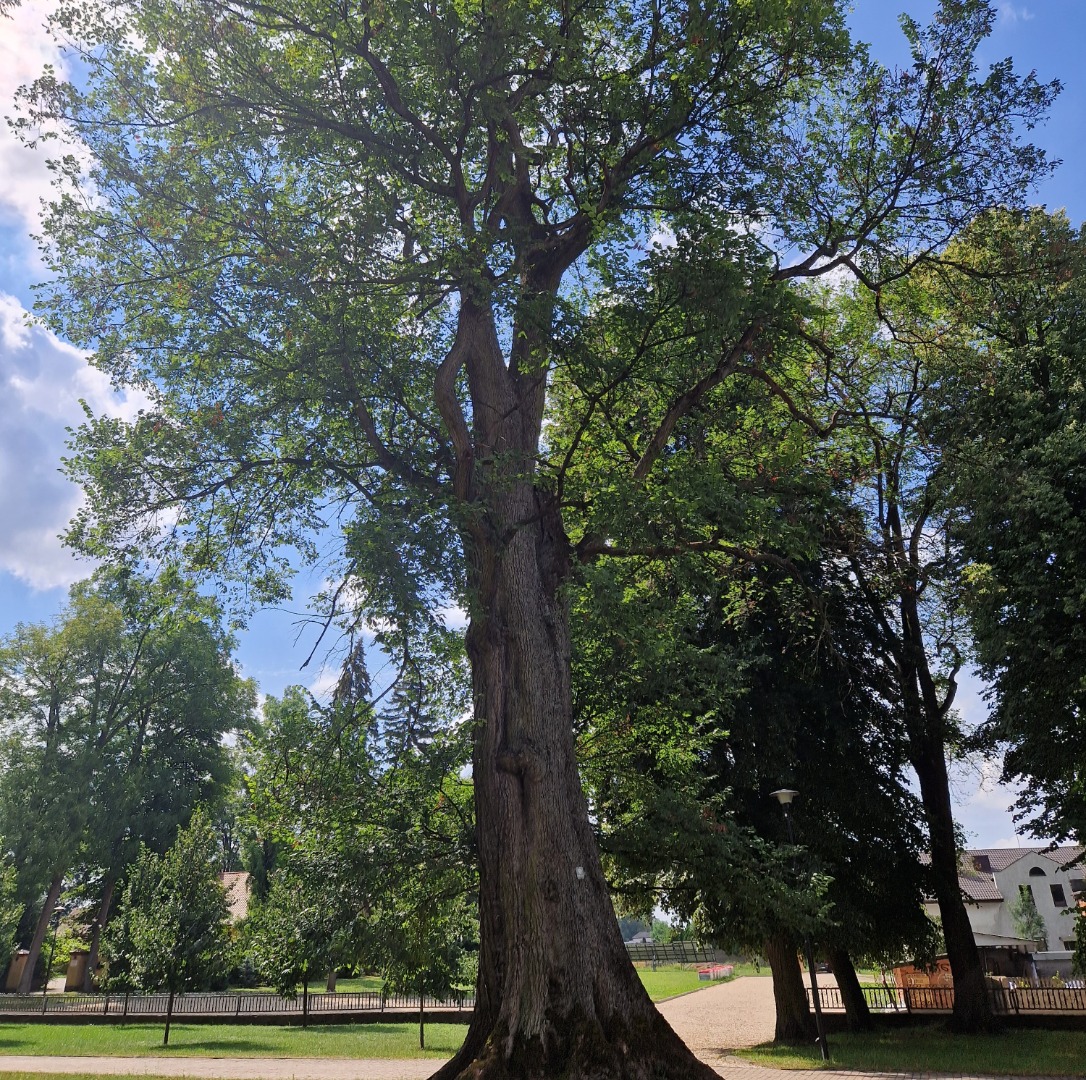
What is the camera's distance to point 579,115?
9.45 metres

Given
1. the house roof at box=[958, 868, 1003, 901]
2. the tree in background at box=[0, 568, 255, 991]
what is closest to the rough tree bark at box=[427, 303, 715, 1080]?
the tree in background at box=[0, 568, 255, 991]

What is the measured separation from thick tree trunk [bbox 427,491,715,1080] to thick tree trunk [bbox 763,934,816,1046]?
12.0m

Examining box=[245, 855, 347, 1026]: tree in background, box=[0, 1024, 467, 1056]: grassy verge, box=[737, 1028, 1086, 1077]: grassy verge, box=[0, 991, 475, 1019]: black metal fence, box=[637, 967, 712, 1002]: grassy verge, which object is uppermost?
box=[245, 855, 347, 1026]: tree in background

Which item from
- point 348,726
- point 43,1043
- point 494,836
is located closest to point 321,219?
point 348,726

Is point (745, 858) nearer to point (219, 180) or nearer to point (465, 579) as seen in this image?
point (465, 579)

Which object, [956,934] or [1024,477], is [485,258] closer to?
[1024,477]

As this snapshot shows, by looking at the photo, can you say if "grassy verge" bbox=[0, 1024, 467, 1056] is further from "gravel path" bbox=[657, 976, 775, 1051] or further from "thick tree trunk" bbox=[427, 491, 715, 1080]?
"thick tree trunk" bbox=[427, 491, 715, 1080]

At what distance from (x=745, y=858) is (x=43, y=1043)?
17.9 metres

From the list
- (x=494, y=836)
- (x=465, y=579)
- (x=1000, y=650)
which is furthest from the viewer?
(x=1000, y=650)

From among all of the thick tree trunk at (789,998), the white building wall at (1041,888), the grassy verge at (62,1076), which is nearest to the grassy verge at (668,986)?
the thick tree trunk at (789,998)

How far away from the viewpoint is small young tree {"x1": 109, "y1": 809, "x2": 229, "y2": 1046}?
21734mm

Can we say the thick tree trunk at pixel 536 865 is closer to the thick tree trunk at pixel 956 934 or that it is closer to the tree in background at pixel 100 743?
the thick tree trunk at pixel 956 934

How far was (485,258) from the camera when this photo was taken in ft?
30.5

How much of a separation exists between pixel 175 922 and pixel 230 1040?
326cm
